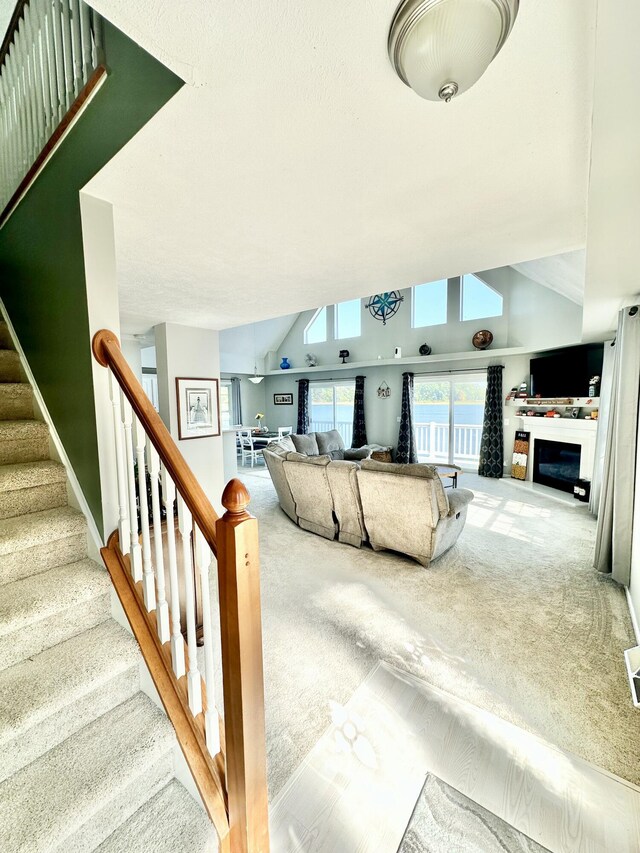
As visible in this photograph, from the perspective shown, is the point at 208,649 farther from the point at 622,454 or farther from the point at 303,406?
the point at 303,406

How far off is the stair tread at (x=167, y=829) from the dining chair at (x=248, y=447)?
6.67 meters

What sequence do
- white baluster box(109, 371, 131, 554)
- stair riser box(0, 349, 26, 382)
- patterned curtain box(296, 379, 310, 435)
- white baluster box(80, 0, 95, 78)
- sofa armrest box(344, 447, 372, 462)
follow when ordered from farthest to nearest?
1. patterned curtain box(296, 379, 310, 435)
2. sofa armrest box(344, 447, 372, 462)
3. stair riser box(0, 349, 26, 382)
4. white baluster box(109, 371, 131, 554)
5. white baluster box(80, 0, 95, 78)

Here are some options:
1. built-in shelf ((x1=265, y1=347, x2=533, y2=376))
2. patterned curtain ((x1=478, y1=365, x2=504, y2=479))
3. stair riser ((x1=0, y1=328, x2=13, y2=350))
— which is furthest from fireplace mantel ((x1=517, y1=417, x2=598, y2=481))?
stair riser ((x1=0, y1=328, x2=13, y2=350))

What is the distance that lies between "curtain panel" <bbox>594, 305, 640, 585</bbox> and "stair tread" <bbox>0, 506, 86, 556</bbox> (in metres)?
3.65

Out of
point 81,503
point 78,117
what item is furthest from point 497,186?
point 81,503

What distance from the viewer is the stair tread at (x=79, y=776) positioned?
36.2 inches

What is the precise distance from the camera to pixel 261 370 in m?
9.45

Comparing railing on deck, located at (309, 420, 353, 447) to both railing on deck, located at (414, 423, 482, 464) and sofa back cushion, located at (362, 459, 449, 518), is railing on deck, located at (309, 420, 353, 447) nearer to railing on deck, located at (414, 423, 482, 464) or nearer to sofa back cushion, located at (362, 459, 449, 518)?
railing on deck, located at (414, 423, 482, 464)

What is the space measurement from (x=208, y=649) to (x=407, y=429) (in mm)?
6696

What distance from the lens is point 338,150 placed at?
120cm

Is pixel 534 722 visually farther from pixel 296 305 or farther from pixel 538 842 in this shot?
pixel 296 305

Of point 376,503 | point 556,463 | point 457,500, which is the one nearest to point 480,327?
point 556,463

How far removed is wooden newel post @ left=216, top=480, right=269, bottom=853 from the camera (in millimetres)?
911

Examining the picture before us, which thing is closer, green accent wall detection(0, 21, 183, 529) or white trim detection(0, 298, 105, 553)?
green accent wall detection(0, 21, 183, 529)
